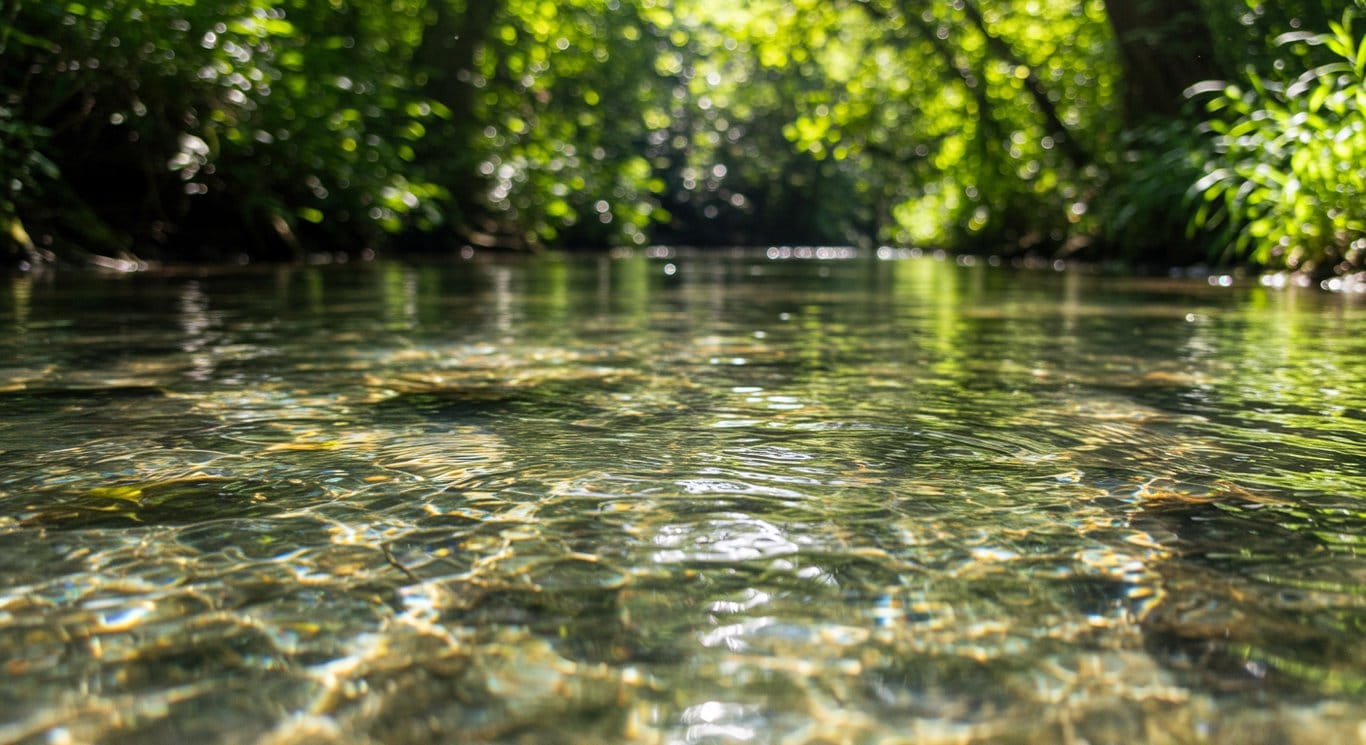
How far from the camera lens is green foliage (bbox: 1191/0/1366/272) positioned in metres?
7.38

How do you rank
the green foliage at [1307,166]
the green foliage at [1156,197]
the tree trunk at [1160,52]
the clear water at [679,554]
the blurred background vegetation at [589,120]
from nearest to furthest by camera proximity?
the clear water at [679,554]
the green foliage at [1307,166]
the blurred background vegetation at [589,120]
the green foliage at [1156,197]
the tree trunk at [1160,52]

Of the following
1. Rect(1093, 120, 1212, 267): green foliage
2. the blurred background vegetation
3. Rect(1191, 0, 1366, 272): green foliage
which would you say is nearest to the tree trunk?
the blurred background vegetation

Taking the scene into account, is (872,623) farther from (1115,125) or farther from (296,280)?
(1115,125)

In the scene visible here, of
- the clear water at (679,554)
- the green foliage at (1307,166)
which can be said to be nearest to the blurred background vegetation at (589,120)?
the green foliage at (1307,166)

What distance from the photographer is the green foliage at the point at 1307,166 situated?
738cm

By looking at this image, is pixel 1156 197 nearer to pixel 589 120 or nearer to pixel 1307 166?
pixel 1307 166

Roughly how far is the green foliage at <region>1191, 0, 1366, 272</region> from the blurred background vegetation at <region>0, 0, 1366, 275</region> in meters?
0.03

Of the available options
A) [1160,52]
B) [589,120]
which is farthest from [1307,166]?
Answer: [589,120]

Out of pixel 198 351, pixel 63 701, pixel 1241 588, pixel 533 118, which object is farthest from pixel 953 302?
pixel 533 118

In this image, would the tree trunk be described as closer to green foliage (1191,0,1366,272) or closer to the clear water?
green foliage (1191,0,1366,272)

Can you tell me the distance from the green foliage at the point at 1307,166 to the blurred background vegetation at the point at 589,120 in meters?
0.03

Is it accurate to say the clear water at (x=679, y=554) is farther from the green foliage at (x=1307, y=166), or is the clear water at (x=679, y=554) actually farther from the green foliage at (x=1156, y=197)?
the green foliage at (x=1156, y=197)

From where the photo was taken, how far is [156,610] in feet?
3.82

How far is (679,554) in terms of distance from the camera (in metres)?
1.36
